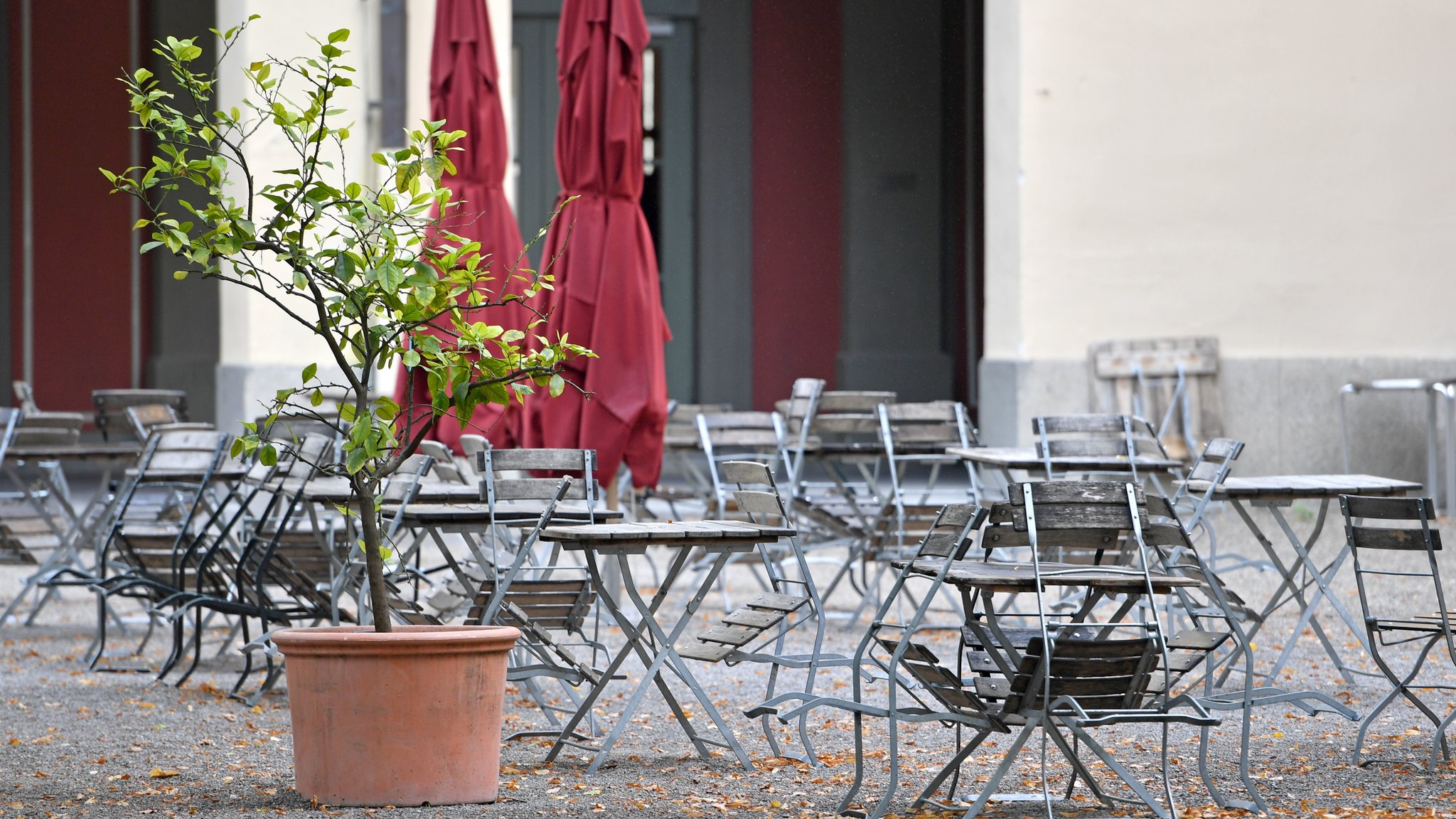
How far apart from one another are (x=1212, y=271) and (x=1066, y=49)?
1.79 metres

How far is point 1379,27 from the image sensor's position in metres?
11.9

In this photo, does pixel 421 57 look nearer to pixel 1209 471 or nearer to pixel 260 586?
pixel 260 586

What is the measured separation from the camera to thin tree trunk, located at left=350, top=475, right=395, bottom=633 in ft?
14.1

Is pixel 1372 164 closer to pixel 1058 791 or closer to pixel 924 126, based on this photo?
pixel 924 126

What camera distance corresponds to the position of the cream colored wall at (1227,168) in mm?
11883

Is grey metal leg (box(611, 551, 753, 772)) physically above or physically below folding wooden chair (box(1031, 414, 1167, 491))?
below

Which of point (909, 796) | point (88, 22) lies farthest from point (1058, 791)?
point (88, 22)

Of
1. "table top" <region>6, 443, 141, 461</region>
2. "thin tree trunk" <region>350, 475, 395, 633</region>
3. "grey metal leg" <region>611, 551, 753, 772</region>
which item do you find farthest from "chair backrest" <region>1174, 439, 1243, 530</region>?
"table top" <region>6, 443, 141, 461</region>

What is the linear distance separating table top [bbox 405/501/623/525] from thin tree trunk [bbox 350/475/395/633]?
0.97 metres

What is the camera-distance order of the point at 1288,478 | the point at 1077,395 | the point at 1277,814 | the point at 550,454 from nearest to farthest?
1. the point at 1277,814
2. the point at 550,454
3. the point at 1288,478
4. the point at 1077,395

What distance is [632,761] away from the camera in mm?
4922

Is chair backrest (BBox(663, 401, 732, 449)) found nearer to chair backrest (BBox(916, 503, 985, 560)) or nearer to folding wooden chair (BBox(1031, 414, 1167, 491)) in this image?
folding wooden chair (BBox(1031, 414, 1167, 491))

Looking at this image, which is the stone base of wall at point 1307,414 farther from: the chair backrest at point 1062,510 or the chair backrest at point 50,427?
the chair backrest at point 1062,510

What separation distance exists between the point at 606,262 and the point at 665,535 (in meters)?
2.97
